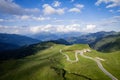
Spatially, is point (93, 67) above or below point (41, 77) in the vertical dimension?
above

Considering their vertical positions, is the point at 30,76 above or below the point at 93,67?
below

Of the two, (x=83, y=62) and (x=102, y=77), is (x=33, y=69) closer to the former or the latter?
(x=83, y=62)

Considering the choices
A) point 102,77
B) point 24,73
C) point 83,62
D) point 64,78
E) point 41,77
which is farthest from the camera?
point 24,73

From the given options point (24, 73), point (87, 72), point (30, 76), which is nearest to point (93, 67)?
point (87, 72)

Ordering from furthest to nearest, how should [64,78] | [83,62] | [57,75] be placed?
[83,62], [57,75], [64,78]

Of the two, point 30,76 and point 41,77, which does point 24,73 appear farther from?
point 41,77

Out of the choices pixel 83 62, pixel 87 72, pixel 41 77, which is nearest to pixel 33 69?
pixel 41 77

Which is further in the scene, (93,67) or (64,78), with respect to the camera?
(93,67)

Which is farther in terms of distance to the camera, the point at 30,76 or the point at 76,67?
the point at 30,76

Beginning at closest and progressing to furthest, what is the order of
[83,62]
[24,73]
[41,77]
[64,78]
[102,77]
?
[102,77] → [64,78] → [41,77] → [83,62] → [24,73]
